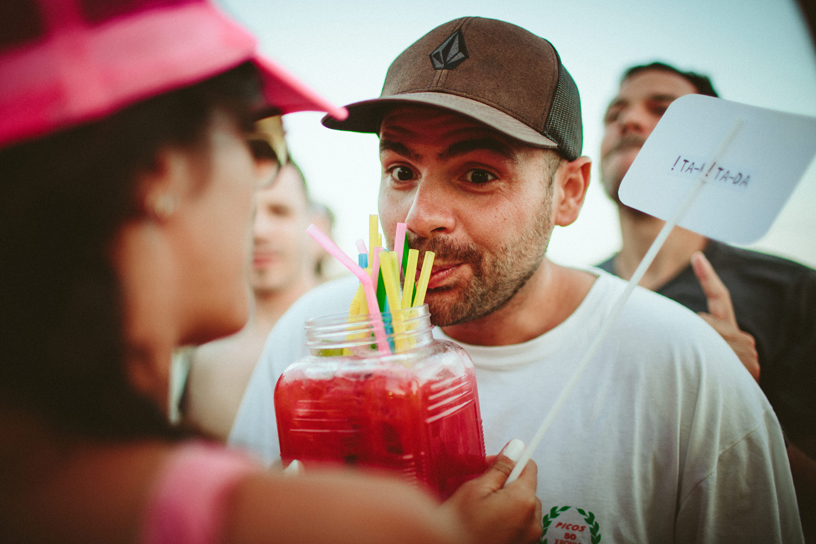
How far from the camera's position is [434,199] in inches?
40.3

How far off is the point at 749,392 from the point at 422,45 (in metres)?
1.19

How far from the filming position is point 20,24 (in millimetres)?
399

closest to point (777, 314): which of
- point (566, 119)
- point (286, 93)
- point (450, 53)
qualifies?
point (566, 119)

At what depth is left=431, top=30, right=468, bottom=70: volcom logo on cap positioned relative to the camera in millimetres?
1040

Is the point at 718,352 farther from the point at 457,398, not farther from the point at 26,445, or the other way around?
the point at 26,445

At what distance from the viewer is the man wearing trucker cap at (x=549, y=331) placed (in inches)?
36.4

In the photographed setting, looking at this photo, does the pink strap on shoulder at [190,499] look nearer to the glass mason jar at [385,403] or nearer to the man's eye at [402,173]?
the glass mason jar at [385,403]

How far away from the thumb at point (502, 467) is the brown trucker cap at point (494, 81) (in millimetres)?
644

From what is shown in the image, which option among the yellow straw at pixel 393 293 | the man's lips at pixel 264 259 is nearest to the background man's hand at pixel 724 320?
the yellow straw at pixel 393 293

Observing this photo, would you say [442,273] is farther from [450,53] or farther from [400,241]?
[450,53]

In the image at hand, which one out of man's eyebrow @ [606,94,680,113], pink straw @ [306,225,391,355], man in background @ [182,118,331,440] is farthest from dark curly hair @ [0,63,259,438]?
man's eyebrow @ [606,94,680,113]

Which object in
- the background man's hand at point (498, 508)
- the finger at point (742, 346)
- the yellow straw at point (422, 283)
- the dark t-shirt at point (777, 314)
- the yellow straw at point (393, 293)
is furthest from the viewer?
the dark t-shirt at point (777, 314)

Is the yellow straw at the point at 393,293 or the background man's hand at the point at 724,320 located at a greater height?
the yellow straw at the point at 393,293

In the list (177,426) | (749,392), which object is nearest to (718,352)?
(749,392)
